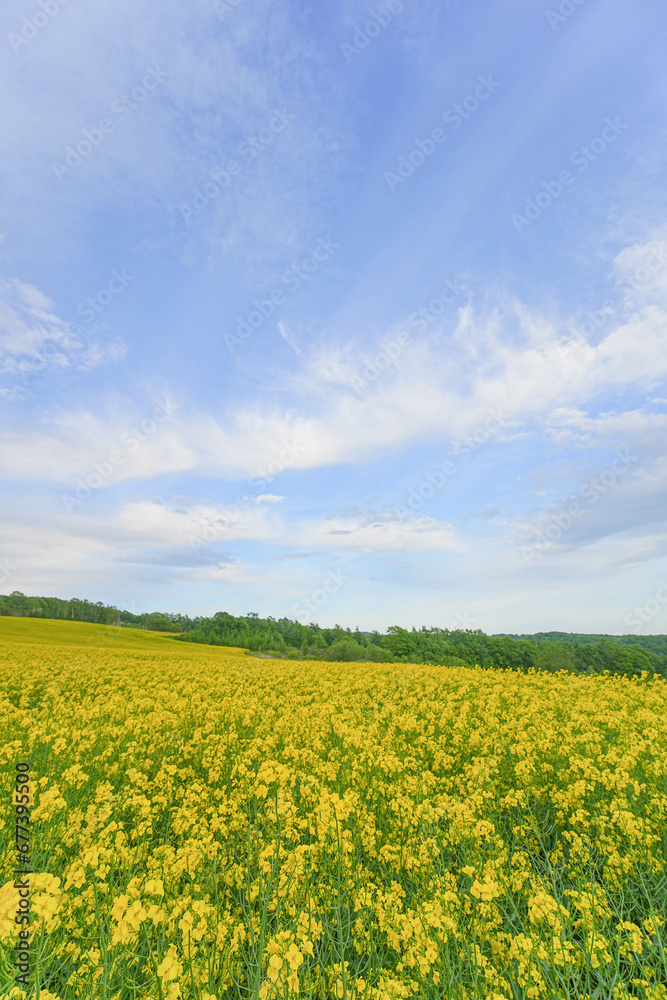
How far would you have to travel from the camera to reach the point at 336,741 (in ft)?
24.8

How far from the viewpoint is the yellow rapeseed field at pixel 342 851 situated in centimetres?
294

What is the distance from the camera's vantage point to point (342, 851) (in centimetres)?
407

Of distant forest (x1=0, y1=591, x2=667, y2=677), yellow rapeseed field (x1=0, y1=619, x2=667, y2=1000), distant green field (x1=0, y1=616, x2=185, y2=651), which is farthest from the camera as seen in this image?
distant forest (x1=0, y1=591, x2=667, y2=677)

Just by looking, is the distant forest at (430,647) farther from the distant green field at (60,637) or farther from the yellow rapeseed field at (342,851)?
the yellow rapeseed field at (342,851)

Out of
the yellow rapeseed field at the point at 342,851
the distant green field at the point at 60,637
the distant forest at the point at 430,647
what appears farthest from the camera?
the distant forest at the point at 430,647

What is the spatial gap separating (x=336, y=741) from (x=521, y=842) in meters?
3.21

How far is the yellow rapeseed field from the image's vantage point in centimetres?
294

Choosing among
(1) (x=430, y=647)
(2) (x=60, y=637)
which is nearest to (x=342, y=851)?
(2) (x=60, y=637)

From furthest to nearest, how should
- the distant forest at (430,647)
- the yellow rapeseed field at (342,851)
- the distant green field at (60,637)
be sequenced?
the distant forest at (430,647) → the distant green field at (60,637) → the yellow rapeseed field at (342,851)

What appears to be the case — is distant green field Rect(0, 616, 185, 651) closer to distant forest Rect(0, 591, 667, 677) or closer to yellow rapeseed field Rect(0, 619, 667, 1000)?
distant forest Rect(0, 591, 667, 677)

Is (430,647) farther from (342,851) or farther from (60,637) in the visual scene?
(342,851)

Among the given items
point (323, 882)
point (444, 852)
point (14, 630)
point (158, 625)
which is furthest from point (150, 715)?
point (158, 625)

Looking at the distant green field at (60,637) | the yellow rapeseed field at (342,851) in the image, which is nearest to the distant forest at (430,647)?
the distant green field at (60,637)

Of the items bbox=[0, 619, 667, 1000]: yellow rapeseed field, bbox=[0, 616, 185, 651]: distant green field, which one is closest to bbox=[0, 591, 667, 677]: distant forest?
bbox=[0, 616, 185, 651]: distant green field
